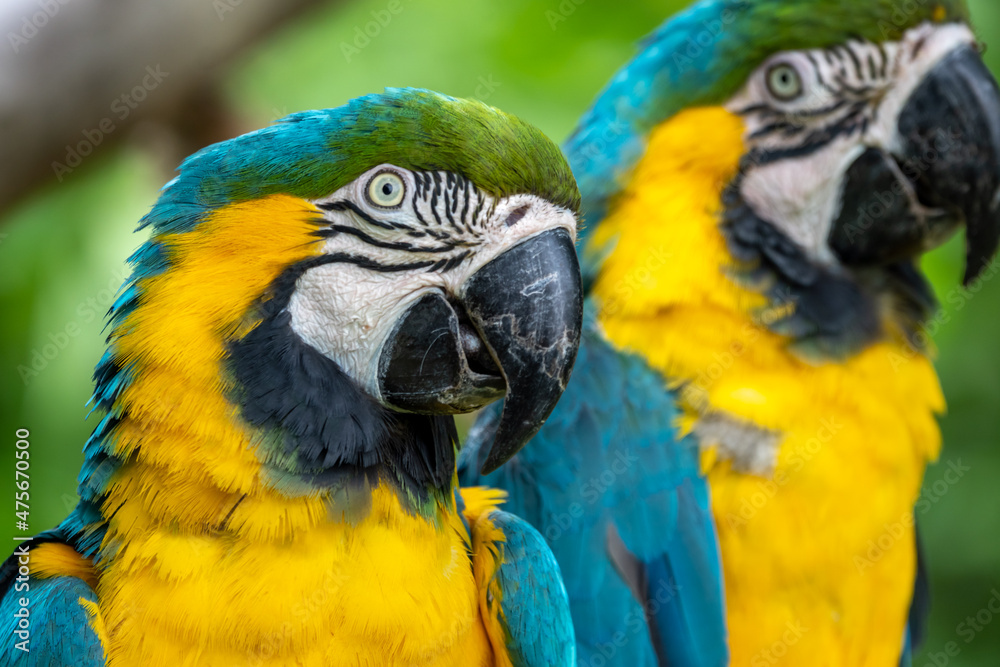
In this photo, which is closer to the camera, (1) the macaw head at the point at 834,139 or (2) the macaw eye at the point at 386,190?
(2) the macaw eye at the point at 386,190

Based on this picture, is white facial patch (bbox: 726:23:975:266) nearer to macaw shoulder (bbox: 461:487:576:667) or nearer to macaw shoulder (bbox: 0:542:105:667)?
macaw shoulder (bbox: 461:487:576:667)

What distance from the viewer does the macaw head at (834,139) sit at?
223 cm

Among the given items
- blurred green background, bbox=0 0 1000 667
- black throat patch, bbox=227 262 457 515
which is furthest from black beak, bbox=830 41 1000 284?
blurred green background, bbox=0 0 1000 667

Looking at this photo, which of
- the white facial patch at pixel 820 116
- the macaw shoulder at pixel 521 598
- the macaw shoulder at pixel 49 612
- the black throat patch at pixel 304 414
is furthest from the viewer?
the white facial patch at pixel 820 116

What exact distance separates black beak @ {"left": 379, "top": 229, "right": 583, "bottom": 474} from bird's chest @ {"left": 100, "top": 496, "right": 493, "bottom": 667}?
0.26m

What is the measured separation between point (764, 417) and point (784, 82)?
873 millimetres

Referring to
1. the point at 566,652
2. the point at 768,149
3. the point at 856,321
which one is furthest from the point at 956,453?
the point at 566,652

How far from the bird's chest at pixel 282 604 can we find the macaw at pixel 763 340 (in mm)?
740

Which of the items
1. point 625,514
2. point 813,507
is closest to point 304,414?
point 625,514

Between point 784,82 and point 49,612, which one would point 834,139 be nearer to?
point 784,82

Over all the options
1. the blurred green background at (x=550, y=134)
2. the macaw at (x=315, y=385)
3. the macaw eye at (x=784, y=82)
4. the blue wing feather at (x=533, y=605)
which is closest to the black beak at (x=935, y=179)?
the macaw eye at (x=784, y=82)

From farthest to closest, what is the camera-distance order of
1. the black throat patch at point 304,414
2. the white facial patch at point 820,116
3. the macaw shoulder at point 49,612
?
the white facial patch at point 820,116 < the black throat patch at point 304,414 < the macaw shoulder at point 49,612

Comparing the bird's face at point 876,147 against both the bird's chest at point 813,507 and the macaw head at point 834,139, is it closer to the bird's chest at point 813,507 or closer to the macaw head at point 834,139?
the macaw head at point 834,139

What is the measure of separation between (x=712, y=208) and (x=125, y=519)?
5.26ft
